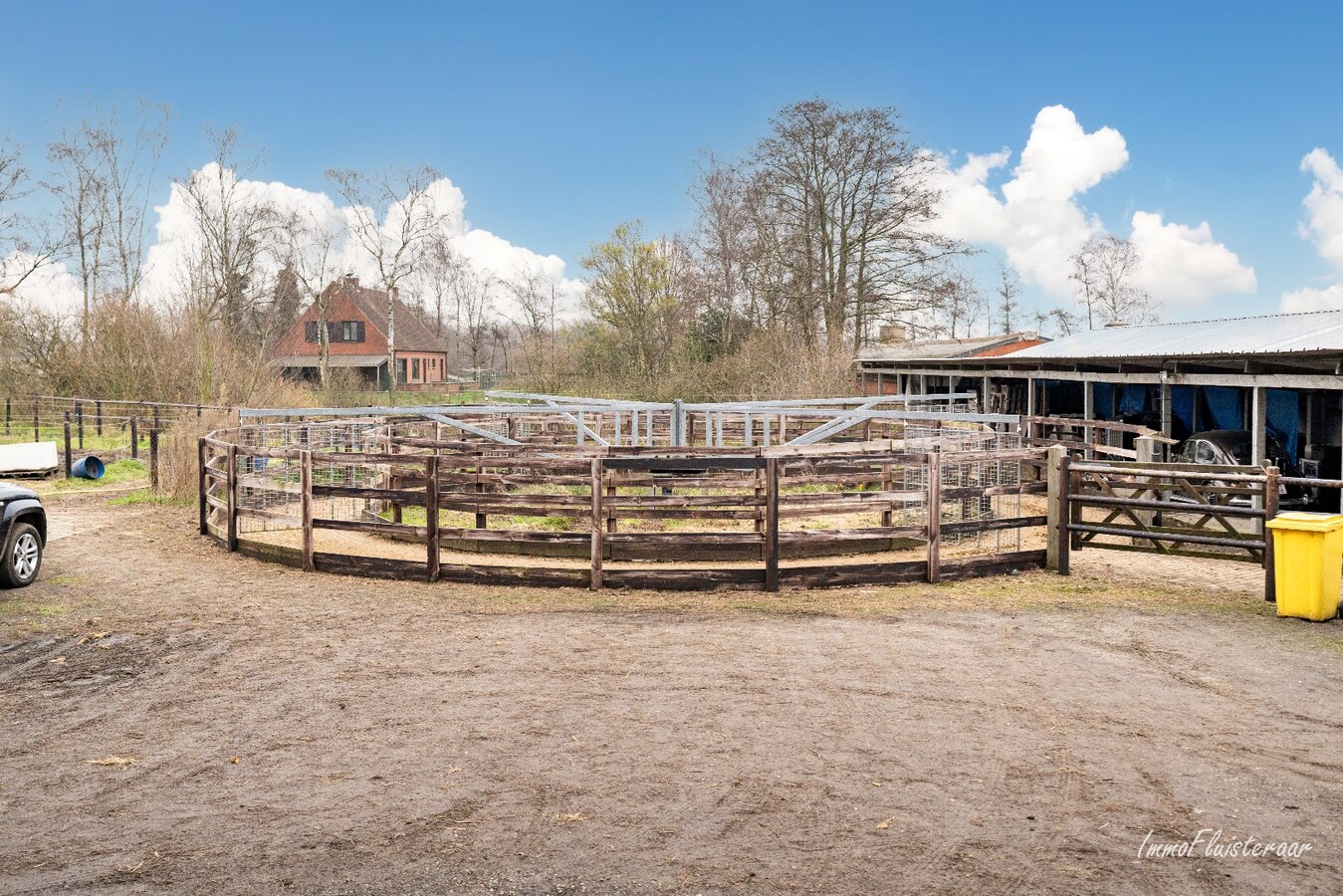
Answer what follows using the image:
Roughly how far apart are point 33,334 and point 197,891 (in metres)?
35.4

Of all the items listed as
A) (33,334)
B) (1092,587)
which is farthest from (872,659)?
(33,334)

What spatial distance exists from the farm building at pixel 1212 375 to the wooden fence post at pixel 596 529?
34.5 ft

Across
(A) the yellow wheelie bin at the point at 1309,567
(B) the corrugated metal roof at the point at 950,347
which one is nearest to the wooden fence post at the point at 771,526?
(A) the yellow wheelie bin at the point at 1309,567

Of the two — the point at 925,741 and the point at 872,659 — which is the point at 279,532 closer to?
the point at 872,659

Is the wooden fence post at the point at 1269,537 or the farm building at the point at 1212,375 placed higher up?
the farm building at the point at 1212,375

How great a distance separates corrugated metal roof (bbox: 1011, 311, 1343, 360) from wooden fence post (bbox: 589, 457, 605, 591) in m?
10.5

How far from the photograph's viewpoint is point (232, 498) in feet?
41.7

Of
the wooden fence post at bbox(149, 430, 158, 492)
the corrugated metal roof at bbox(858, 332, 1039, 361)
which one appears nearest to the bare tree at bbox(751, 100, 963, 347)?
the corrugated metal roof at bbox(858, 332, 1039, 361)

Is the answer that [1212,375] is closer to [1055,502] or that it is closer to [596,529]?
[1055,502]

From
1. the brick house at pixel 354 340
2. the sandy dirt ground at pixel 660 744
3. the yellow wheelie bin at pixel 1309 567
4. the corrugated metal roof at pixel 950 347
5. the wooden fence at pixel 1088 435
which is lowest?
the sandy dirt ground at pixel 660 744

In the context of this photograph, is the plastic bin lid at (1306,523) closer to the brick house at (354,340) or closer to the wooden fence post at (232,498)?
the wooden fence post at (232,498)

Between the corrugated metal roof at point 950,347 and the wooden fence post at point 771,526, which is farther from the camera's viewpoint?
the corrugated metal roof at point 950,347

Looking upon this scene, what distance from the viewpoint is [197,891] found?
4242 mm

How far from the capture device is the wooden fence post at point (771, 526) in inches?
405
